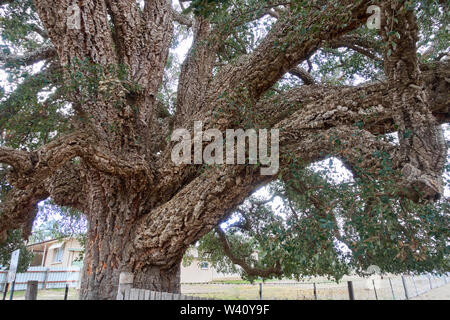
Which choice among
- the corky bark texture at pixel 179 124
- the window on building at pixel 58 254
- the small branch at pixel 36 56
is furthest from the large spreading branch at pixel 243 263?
the window on building at pixel 58 254

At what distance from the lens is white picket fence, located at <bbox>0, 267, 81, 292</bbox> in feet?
47.1

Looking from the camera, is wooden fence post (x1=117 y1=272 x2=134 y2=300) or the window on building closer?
wooden fence post (x1=117 y1=272 x2=134 y2=300)

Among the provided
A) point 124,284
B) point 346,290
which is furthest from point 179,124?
point 346,290

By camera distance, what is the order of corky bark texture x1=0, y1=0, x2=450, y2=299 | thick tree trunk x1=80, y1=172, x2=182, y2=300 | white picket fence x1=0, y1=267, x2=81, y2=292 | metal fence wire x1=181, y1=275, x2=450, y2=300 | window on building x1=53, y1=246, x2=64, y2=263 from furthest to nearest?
window on building x1=53, y1=246, x2=64, y2=263
white picket fence x1=0, y1=267, x2=81, y2=292
metal fence wire x1=181, y1=275, x2=450, y2=300
thick tree trunk x1=80, y1=172, x2=182, y2=300
corky bark texture x1=0, y1=0, x2=450, y2=299

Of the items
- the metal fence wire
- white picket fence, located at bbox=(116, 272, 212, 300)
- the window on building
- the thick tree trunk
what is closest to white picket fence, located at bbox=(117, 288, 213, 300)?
white picket fence, located at bbox=(116, 272, 212, 300)

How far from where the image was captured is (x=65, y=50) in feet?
12.8

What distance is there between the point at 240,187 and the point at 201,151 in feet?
2.92

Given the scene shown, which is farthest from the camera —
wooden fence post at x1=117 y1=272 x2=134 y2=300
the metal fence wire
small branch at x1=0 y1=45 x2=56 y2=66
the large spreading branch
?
the metal fence wire

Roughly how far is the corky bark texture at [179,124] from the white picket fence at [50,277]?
1266 cm

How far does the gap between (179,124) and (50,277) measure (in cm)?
1505

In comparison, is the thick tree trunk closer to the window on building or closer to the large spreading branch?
the large spreading branch

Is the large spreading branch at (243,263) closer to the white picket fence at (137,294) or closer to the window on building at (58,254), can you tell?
the white picket fence at (137,294)

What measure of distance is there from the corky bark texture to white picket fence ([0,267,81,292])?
41.5ft
